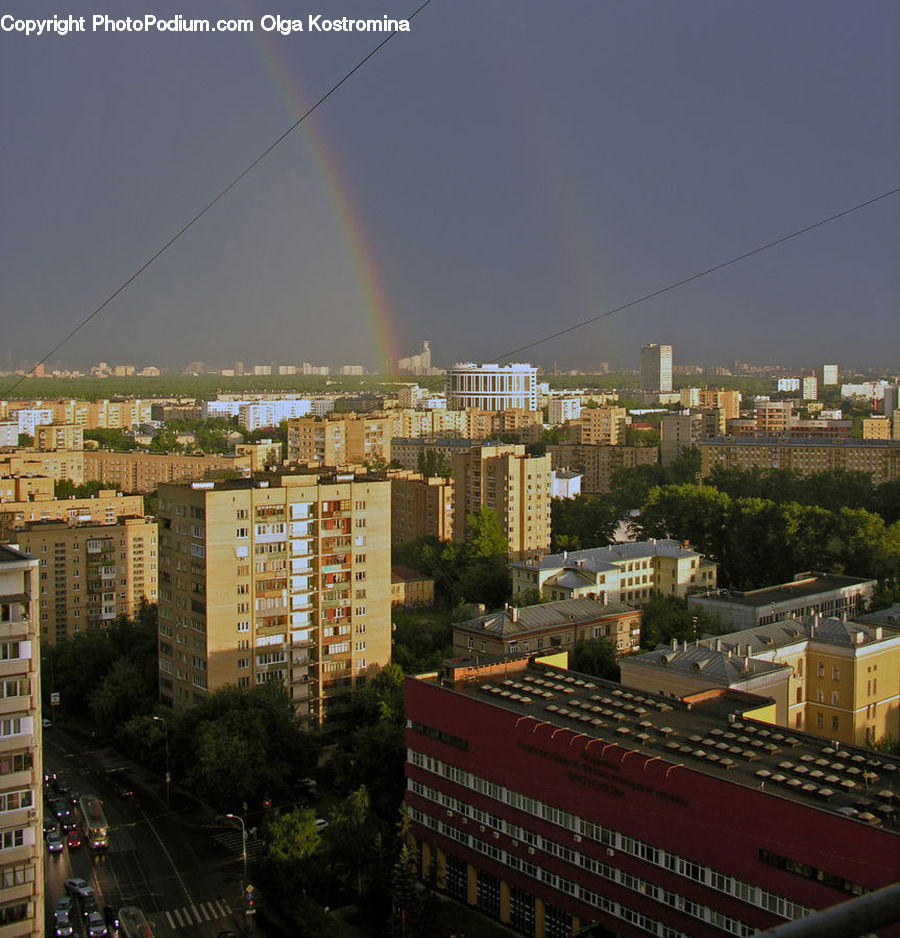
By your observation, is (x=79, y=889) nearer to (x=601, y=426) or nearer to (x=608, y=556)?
(x=608, y=556)

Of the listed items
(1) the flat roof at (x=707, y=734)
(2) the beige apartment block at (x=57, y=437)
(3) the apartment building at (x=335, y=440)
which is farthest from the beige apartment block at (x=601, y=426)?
(1) the flat roof at (x=707, y=734)

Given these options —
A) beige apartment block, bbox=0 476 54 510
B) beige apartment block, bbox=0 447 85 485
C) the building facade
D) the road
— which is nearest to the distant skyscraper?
the building facade

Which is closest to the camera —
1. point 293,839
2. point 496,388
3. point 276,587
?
A: point 293,839

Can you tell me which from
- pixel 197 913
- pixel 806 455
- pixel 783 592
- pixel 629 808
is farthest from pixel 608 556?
pixel 806 455

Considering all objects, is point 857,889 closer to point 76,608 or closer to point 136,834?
point 136,834

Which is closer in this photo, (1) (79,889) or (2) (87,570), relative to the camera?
(1) (79,889)

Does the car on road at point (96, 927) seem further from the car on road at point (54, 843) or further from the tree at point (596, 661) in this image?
the tree at point (596, 661)
